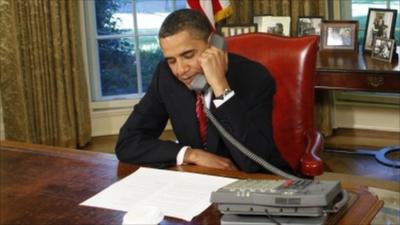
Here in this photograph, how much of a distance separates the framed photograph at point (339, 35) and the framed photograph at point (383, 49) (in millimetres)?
220

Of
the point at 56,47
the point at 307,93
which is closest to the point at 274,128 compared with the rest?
the point at 307,93

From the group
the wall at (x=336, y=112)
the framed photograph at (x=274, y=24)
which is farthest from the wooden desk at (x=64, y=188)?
the wall at (x=336, y=112)

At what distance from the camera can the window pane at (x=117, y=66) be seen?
4426mm

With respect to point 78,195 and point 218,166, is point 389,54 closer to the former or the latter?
point 218,166

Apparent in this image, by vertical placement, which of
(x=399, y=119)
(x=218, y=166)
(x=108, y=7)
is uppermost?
(x=108, y=7)

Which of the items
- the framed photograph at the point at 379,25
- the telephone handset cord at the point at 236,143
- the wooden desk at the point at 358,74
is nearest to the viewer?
the telephone handset cord at the point at 236,143

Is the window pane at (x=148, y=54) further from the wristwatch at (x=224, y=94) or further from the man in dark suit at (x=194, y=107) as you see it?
the wristwatch at (x=224, y=94)

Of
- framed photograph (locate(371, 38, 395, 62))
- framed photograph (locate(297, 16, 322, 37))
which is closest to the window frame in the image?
framed photograph (locate(297, 16, 322, 37))

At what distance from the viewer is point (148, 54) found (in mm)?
4465

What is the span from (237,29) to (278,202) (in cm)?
288

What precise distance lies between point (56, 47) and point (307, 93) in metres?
2.39

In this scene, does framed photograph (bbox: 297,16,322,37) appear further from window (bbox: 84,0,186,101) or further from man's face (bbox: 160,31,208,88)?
man's face (bbox: 160,31,208,88)

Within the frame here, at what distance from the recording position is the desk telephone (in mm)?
1075

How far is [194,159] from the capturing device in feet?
5.48
